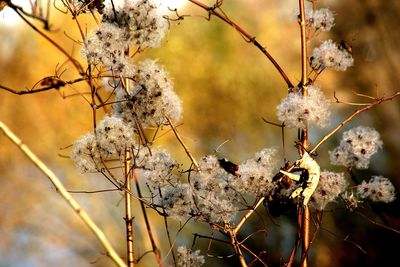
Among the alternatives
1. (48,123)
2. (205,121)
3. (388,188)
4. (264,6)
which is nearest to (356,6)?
(205,121)

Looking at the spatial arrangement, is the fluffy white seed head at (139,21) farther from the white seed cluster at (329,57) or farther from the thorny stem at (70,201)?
the thorny stem at (70,201)

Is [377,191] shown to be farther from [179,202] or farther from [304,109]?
[179,202]

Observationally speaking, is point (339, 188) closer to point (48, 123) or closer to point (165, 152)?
point (165, 152)

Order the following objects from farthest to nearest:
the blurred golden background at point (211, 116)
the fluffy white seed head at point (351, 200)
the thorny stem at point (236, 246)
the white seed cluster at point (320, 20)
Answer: the blurred golden background at point (211, 116)
the white seed cluster at point (320, 20)
the fluffy white seed head at point (351, 200)
the thorny stem at point (236, 246)

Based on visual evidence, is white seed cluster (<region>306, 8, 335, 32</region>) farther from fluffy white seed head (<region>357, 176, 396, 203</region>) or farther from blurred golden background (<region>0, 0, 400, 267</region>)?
blurred golden background (<region>0, 0, 400, 267</region>)

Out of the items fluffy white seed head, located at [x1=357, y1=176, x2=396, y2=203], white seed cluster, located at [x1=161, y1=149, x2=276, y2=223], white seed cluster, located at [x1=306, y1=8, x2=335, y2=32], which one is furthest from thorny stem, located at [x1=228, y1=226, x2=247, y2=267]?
white seed cluster, located at [x1=306, y1=8, x2=335, y2=32]

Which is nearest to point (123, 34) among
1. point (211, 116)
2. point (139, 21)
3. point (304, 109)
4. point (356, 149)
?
point (139, 21)

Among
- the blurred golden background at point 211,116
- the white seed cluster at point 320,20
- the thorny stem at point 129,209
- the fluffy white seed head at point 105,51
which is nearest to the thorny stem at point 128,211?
the thorny stem at point 129,209
